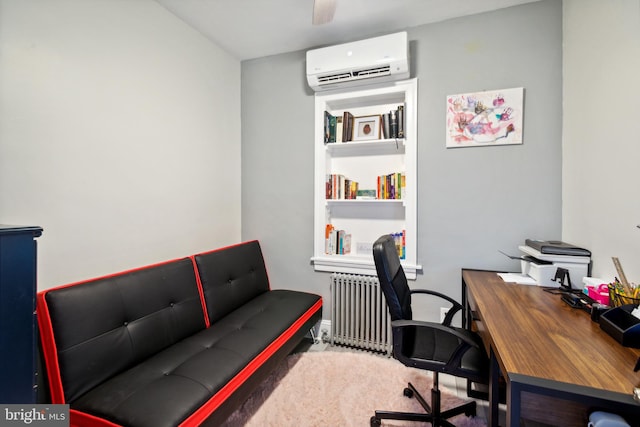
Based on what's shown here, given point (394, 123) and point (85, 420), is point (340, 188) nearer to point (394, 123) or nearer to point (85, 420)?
point (394, 123)

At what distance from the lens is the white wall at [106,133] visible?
1372mm

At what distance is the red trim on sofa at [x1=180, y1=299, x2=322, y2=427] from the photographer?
1.18m

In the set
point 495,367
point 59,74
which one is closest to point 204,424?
point 495,367

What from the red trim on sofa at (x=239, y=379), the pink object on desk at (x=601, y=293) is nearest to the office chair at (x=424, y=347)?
the pink object on desk at (x=601, y=293)

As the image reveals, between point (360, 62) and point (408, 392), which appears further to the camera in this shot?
point (360, 62)

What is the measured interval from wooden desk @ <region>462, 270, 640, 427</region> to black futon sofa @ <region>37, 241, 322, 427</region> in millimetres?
1159

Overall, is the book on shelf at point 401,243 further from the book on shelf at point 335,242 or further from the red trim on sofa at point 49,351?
the red trim on sofa at point 49,351

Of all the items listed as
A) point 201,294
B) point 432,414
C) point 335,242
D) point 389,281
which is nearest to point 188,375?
point 201,294

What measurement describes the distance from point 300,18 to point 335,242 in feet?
6.01

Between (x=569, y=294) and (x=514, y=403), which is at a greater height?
(x=569, y=294)

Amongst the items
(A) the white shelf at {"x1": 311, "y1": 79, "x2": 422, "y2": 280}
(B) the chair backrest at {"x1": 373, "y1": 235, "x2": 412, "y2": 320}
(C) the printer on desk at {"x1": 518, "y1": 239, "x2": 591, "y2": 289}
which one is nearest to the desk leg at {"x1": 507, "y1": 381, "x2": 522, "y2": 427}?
(B) the chair backrest at {"x1": 373, "y1": 235, "x2": 412, "y2": 320}

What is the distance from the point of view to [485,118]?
2121 mm

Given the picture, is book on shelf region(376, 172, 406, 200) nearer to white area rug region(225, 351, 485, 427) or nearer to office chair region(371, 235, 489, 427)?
office chair region(371, 235, 489, 427)

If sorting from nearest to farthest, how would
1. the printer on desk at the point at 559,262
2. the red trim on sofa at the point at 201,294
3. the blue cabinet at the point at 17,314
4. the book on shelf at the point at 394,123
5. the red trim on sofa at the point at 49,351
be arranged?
1. the blue cabinet at the point at 17,314
2. the red trim on sofa at the point at 49,351
3. the printer on desk at the point at 559,262
4. the red trim on sofa at the point at 201,294
5. the book on shelf at the point at 394,123
